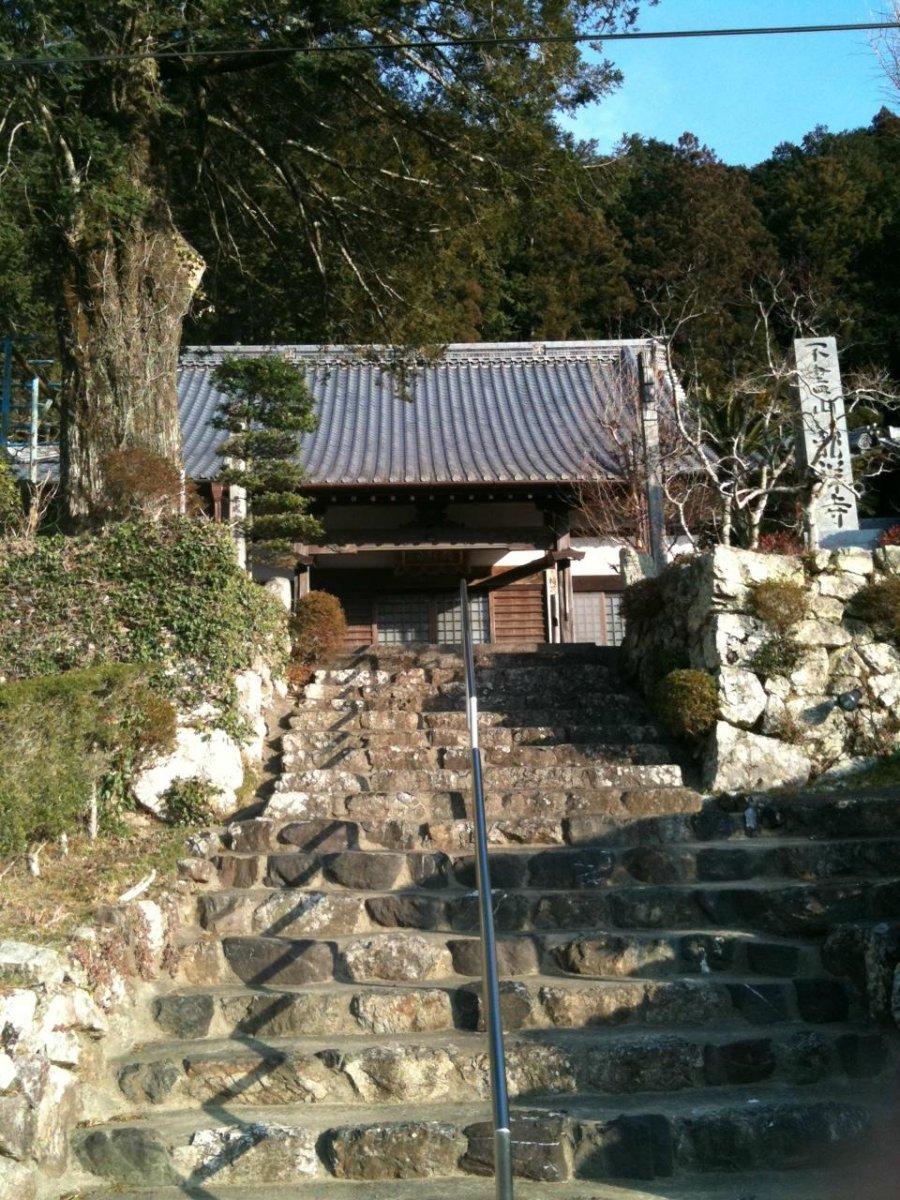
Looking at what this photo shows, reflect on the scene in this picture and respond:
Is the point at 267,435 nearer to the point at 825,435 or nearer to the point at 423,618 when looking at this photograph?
the point at 825,435

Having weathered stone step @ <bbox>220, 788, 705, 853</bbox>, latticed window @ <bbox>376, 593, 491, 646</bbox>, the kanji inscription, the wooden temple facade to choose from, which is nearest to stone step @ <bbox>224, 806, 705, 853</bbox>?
weathered stone step @ <bbox>220, 788, 705, 853</bbox>

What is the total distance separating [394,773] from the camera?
25.6 ft

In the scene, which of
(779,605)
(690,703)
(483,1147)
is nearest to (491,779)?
(690,703)

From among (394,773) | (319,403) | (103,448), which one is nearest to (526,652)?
(394,773)

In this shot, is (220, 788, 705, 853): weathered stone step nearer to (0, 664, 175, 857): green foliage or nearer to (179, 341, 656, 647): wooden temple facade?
(0, 664, 175, 857): green foliage

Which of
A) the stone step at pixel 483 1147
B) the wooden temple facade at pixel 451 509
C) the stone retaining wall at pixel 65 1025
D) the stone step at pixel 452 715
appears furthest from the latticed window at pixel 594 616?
the stone step at pixel 483 1147

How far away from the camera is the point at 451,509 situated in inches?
648

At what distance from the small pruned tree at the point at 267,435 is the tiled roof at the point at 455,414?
2.60m

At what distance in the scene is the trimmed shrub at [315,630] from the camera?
1038 centimetres

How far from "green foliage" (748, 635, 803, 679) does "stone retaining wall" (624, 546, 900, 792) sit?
0.02 m

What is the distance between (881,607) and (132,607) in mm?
5506

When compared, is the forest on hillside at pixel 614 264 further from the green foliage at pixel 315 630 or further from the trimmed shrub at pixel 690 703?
the trimmed shrub at pixel 690 703

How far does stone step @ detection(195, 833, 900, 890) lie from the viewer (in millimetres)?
6547

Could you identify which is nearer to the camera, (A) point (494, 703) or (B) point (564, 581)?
(A) point (494, 703)
